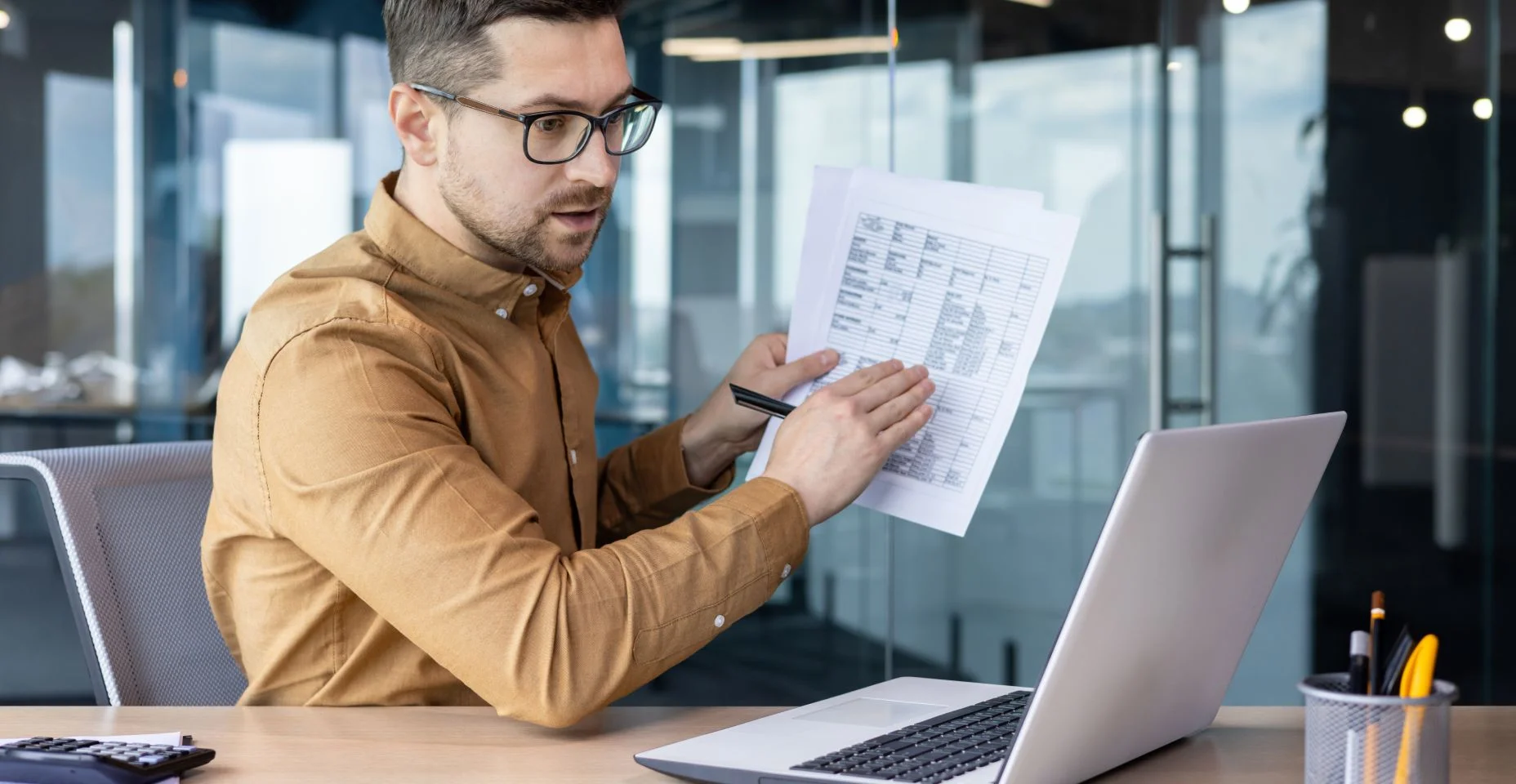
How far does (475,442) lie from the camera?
1.38 meters

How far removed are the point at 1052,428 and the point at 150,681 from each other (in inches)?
92.9

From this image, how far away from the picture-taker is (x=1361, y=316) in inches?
133

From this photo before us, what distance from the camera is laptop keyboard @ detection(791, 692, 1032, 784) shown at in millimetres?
994

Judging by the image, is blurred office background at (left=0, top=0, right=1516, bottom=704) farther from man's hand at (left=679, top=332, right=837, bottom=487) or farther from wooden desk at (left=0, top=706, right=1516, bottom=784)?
wooden desk at (left=0, top=706, right=1516, bottom=784)

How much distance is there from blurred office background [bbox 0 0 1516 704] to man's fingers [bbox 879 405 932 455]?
2.09 meters

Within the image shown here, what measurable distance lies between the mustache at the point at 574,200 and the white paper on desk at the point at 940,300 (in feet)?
0.76

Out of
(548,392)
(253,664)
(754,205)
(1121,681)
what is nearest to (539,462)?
(548,392)

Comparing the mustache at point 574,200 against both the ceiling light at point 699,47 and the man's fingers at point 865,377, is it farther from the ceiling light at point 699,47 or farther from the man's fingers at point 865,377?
the ceiling light at point 699,47

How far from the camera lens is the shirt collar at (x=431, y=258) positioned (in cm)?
139

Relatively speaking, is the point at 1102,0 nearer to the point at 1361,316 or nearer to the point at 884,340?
the point at 1361,316

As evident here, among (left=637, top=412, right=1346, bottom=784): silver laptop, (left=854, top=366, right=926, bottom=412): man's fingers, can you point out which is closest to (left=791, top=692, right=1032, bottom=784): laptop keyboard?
(left=637, top=412, right=1346, bottom=784): silver laptop

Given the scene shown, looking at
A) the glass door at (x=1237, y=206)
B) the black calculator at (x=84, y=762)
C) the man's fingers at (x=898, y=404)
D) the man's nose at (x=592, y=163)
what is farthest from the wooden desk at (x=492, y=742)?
the glass door at (x=1237, y=206)

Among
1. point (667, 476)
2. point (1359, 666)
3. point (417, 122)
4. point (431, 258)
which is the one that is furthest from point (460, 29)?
point (1359, 666)

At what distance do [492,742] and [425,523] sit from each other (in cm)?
18
